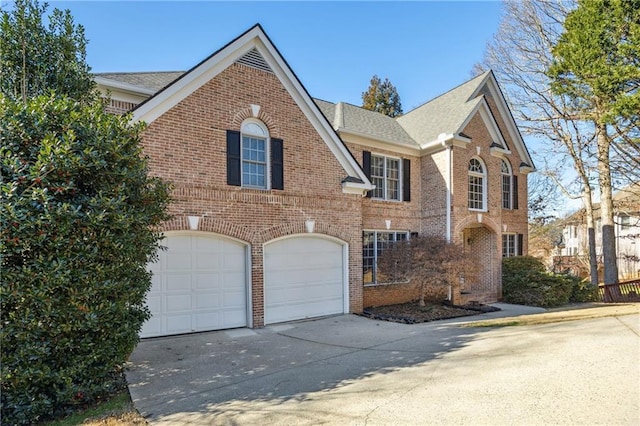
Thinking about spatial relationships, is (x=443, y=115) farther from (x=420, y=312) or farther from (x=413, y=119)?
(x=420, y=312)

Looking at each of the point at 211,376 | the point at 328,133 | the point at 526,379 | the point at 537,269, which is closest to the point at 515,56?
the point at 537,269

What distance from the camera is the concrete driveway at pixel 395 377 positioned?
14.4ft

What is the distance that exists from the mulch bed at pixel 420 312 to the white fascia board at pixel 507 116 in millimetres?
9160

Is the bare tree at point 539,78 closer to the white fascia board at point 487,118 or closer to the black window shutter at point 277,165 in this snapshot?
the white fascia board at point 487,118

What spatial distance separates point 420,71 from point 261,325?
12.6 metres

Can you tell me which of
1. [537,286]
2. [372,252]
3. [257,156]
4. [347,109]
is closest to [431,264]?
[372,252]

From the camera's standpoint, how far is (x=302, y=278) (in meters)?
10.9

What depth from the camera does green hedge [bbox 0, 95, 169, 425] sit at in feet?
14.3

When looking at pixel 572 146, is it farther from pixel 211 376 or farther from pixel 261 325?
pixel 211 376

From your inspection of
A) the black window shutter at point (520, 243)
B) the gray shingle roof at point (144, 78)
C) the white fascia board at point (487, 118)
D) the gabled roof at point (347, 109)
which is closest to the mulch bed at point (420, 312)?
the gabled roof at point (347, 109)

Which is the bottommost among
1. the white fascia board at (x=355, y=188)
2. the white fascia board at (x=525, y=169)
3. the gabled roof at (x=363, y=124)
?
the white fascia board at (x=355, y=188)

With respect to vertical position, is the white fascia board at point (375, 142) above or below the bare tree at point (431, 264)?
above

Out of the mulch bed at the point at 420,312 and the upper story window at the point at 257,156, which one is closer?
the upper story window at the point at 257,156

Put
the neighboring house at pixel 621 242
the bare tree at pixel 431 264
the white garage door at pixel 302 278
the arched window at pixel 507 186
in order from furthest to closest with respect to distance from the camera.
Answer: the neighboring house at pixel 621 242 < the arched window at pixel 507 186 < the bare tree at pixel 431 264 < the white garage door at pixel 302 278
